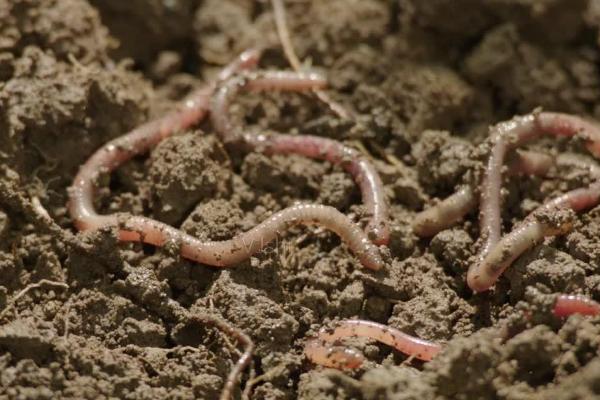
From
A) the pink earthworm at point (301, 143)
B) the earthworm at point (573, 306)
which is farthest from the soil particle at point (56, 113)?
the earthworm at point (573, 306)

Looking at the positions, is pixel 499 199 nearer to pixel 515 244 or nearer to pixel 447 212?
pixel 447 212

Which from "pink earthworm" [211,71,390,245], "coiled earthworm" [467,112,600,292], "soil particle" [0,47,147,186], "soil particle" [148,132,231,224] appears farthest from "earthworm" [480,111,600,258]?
"soil particle" [0,47,147,186]

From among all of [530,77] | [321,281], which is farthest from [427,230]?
[530,77]

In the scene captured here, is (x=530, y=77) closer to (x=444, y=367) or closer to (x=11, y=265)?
(x=444, y=367)

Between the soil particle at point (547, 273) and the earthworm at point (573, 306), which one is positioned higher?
the soil particle at point (547, 273)

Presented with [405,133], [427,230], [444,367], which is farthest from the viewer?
[405,133]

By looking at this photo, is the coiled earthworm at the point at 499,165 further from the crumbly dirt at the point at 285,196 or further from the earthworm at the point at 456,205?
the crumbly dirt at the point at 285,196

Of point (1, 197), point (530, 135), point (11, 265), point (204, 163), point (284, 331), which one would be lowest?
point (284, 331)

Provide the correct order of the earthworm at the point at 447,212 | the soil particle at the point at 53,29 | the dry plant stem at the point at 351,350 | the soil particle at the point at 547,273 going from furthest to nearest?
the soil particle at the point at 53,29 → the earthworm at the point at 447,212 → the soil particle at the point at 547,273 → the dry plant stem at the point at 351,350
